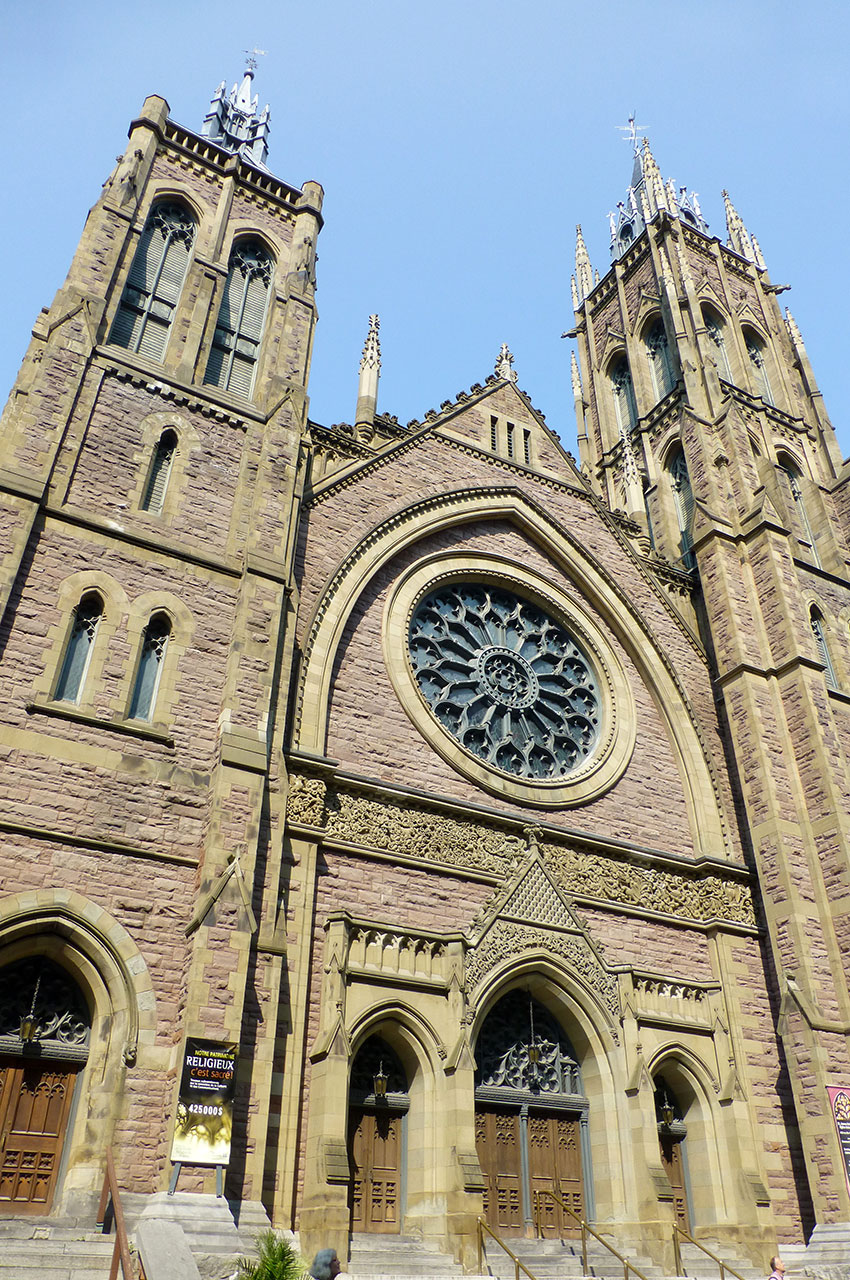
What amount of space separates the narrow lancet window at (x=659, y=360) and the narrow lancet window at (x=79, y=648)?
1983 cm

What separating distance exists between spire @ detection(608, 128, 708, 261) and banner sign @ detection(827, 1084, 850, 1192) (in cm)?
3024

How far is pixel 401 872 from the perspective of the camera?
14.3m

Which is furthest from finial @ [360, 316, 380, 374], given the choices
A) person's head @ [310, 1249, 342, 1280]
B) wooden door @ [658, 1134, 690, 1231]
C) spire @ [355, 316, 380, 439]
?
person's head @ [310, 1249, 342, 1280]

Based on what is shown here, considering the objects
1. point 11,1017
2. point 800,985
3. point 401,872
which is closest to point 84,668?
point 11,1017

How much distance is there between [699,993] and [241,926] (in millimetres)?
8496

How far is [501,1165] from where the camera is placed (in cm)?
1341

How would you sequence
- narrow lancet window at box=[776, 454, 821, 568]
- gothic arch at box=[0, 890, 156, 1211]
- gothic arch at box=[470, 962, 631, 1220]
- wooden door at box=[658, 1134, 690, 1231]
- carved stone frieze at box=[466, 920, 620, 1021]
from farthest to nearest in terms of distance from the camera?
narrow lancet window at box=[776, 454, 821, 568], wooden door at box=[658, 1134, 690, 1231], carved stone frieze at box=[466, 920, 620, 1021], gothic arch at box=[470, 962, 631, 1220], gothic arch at box=[0, 890, 156, 1211]

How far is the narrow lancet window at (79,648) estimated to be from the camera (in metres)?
12.4

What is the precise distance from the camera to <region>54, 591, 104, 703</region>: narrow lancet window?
489 inches

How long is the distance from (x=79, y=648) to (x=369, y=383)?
9.88m

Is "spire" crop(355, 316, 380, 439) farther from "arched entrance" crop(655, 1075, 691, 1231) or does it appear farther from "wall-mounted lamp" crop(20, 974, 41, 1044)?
"arched entrance" crop(655, 1075, 691, 1231)

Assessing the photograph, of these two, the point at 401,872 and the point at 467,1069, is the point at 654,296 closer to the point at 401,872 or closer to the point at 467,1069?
the point at 401,872

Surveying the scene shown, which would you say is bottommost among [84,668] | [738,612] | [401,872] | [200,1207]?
[200,1207]

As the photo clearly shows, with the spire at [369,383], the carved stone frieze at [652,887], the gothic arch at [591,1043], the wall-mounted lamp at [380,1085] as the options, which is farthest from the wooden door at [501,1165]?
the spire at [369,383]
